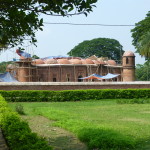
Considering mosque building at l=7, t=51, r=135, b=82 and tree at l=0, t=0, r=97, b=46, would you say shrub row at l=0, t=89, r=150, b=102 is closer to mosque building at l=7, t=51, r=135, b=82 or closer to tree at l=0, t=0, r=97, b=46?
mosque building at l=7, t=51, r=135, b=82

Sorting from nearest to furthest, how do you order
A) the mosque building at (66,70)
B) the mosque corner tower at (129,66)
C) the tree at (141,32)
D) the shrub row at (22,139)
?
1. the shrub row at (22,139)
2. the tree at (141,32)
3. the mosque building at (66,70)
4. the mosque corner tower at (129,66)

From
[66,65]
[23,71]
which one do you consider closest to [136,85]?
[66,65]

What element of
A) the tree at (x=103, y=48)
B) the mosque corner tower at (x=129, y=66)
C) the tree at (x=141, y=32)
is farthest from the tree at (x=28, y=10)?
the tree at (x=103, y=48)

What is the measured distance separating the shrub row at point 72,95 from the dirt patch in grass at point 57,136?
9419mm

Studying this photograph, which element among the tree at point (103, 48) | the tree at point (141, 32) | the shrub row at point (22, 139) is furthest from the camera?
the tree at point (103, 48)

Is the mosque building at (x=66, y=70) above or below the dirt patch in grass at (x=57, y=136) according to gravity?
above

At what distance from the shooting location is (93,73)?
107 ft

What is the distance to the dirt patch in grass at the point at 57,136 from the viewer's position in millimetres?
6328

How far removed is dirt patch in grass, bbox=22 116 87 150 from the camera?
6328mm

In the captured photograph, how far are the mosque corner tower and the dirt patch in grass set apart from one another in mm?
23852

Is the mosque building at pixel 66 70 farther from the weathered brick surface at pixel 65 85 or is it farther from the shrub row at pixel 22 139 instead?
the shrub row at pixel 22 139

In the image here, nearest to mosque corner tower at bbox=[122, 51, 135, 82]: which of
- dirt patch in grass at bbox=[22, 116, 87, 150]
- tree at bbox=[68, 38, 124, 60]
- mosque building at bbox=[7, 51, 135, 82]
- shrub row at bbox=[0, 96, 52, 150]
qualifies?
mosque building at bbox=[7, 51, 135, 82]

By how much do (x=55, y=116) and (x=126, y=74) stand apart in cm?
2331

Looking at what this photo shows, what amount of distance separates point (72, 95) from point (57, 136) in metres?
11.9
